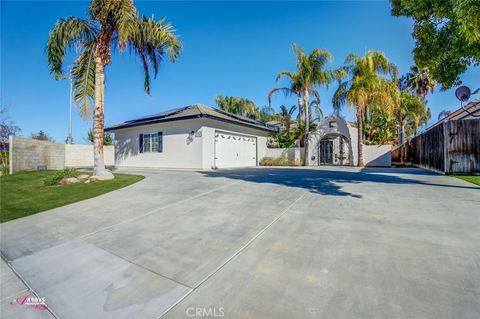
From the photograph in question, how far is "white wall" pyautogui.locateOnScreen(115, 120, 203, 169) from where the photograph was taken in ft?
42.9

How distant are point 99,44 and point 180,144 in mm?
6417

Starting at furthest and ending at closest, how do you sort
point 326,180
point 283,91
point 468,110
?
1. point 283,91
2. point 468,110
3. point 326,180

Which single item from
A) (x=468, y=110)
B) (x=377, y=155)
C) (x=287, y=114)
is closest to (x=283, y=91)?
(x=287, y=114)

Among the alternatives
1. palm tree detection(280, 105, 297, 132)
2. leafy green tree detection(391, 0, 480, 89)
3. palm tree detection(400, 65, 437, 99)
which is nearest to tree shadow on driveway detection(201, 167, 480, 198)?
leafy green tree detection(391, 0, 480, 89)

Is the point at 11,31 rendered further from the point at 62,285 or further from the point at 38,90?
the point at 62,285

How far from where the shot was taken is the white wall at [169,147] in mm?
13086

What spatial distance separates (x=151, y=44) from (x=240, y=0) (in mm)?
5326

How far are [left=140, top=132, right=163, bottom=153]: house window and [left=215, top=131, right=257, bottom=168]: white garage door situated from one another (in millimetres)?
3889

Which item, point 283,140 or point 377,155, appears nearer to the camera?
point 377,155

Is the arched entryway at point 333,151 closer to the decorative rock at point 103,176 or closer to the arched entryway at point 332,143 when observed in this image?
the arched entryway at point 332,143

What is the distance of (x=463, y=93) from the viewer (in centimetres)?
680

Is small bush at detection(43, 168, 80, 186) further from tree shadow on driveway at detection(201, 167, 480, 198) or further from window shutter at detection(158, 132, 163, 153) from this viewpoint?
window shutter at detection(158, 132, 163, 153)

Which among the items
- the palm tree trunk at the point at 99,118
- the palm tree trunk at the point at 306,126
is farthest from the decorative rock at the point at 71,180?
the palm tree trunk at the point at 306,126

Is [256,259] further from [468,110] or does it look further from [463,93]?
[468,110]
